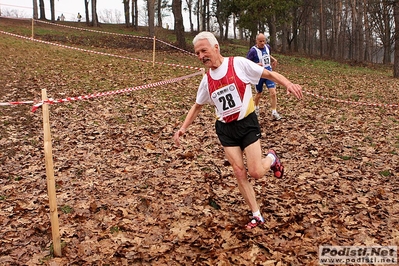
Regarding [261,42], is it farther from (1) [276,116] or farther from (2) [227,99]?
(2) [227,99]

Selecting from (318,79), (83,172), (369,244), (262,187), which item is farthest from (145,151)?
(318,79)

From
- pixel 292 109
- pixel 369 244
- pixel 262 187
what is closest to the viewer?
pixel 369 244

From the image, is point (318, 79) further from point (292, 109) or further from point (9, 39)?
point (9, 39)

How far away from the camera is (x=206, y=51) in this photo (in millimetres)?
3936

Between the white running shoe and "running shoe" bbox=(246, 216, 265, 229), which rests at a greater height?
the white running shoe

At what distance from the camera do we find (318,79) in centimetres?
1680

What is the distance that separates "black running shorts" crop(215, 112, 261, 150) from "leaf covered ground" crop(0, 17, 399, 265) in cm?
110

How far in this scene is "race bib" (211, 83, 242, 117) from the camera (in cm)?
404

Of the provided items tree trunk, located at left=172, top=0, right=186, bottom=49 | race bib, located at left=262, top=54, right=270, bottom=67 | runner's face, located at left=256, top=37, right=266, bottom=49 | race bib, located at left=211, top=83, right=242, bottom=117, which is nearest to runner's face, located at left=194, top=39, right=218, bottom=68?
race bib, located at left=211, top=83, right=242, bottom=117

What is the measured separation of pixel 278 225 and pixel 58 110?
7.36 metres

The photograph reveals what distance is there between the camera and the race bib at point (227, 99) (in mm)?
4039

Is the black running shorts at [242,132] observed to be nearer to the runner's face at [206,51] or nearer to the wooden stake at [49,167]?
the runner's face at [206,51]

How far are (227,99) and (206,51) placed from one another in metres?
0.59

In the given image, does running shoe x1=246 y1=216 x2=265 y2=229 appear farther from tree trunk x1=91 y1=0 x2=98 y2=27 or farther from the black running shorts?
tree trunk x1=91 y1=0 x2=98 y2=27
